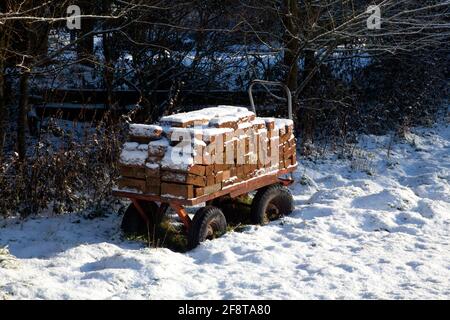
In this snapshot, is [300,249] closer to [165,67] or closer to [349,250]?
[349,250]

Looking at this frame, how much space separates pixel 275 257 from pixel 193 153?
1.22 metres

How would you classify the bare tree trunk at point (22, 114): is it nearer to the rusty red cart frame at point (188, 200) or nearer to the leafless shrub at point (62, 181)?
the leafless shrub at point (62, 181)

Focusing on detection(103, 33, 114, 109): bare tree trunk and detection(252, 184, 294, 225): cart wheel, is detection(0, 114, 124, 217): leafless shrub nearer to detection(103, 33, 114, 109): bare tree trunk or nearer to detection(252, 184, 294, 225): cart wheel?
detection(252, 184, 294, 225): cart wheel

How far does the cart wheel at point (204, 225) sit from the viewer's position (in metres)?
6.38

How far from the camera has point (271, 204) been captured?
7.45 meters

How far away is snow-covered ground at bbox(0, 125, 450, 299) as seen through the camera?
5.29 meters

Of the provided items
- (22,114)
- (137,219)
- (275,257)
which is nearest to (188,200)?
(137,219)

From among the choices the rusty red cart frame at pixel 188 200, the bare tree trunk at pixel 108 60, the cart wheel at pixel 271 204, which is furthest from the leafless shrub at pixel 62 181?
the bare tree trunk at pixel 108 60

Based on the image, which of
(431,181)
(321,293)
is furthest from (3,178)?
(431,181)

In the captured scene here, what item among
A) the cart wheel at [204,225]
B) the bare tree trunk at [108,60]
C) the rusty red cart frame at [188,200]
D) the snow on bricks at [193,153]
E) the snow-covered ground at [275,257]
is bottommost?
the snow-covered ground at [275,257]

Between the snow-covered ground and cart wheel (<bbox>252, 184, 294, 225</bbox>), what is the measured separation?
A: 16cm

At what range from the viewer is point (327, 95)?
11469mm

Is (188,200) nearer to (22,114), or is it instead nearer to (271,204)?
(271,204)

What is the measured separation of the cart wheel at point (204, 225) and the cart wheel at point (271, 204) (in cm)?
67
